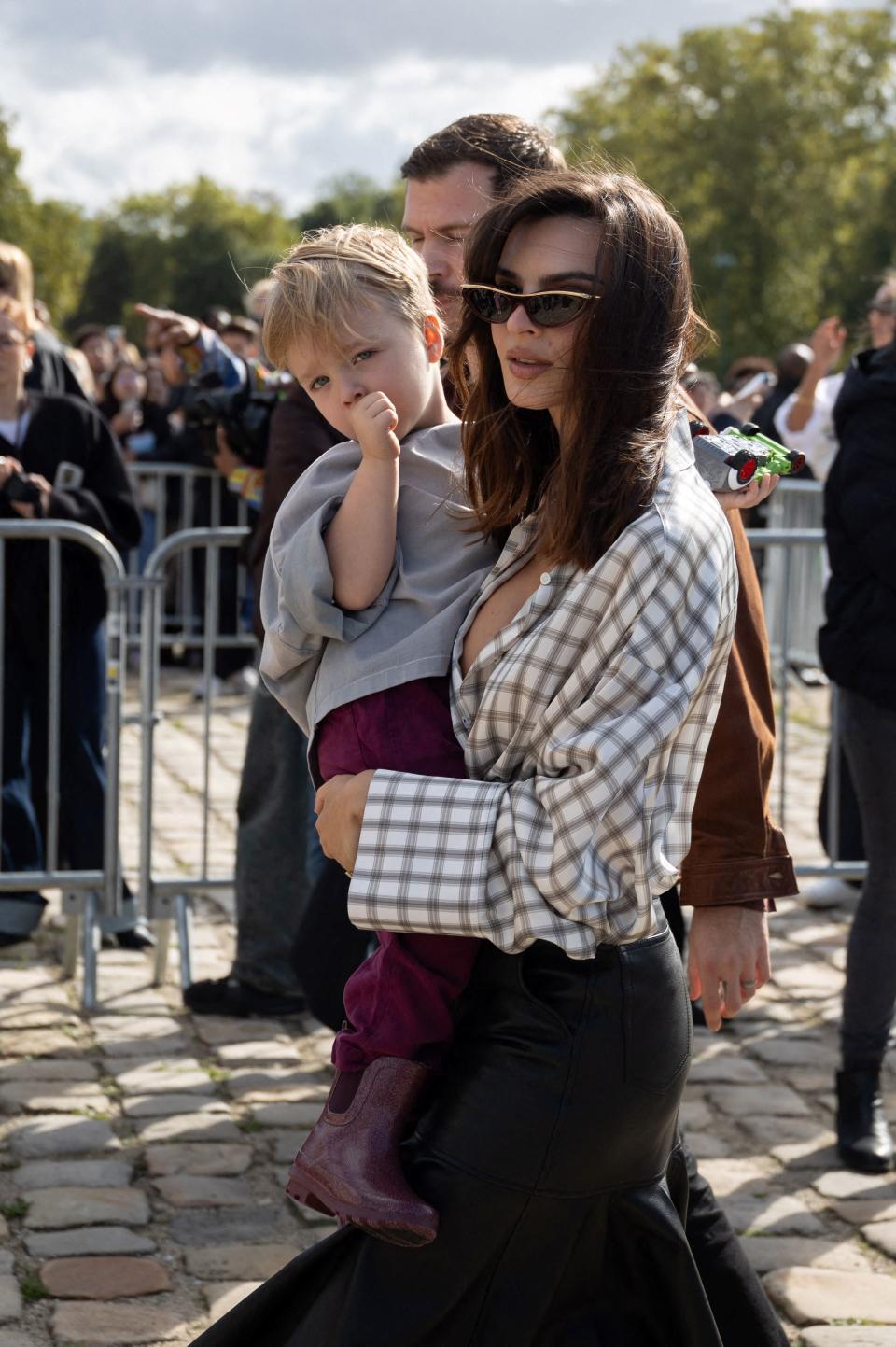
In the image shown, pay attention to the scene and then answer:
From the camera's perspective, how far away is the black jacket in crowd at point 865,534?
14.5ft

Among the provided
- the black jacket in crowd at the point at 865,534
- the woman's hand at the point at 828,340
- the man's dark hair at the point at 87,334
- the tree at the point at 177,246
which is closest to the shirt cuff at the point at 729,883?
the black jacket in crowd at the point at 865,534

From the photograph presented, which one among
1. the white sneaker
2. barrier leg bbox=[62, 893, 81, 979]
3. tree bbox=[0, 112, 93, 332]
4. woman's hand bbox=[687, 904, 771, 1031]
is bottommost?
the white sneaker

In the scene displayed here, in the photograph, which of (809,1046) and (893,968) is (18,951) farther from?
(893,968)

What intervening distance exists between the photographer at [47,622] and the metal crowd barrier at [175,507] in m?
4.98

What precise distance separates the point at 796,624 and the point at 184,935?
5.32 metres

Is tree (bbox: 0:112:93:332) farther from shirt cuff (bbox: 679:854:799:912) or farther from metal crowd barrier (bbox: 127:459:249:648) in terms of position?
shirt cuff (bbox: 679:854:799:912)

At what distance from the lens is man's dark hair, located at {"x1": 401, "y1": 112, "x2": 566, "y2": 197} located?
3.37 metres

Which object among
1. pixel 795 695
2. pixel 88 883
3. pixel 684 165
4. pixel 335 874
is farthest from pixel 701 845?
pixel 684 165

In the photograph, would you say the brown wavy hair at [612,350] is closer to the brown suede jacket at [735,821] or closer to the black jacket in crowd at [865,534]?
the brown suede jacket at [735,821]

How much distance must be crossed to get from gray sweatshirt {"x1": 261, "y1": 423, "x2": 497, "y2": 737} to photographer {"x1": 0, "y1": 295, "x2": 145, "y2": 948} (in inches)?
142

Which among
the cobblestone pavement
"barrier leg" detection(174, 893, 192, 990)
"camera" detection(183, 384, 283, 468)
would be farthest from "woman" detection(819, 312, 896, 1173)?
"barrier leg" detection(174, 893, 192, 990)

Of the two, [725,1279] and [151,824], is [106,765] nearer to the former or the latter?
[151,824]

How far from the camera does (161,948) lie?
5.85 meters

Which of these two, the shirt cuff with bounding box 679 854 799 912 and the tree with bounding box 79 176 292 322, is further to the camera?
the tree with bounding box 79 176 292 322
